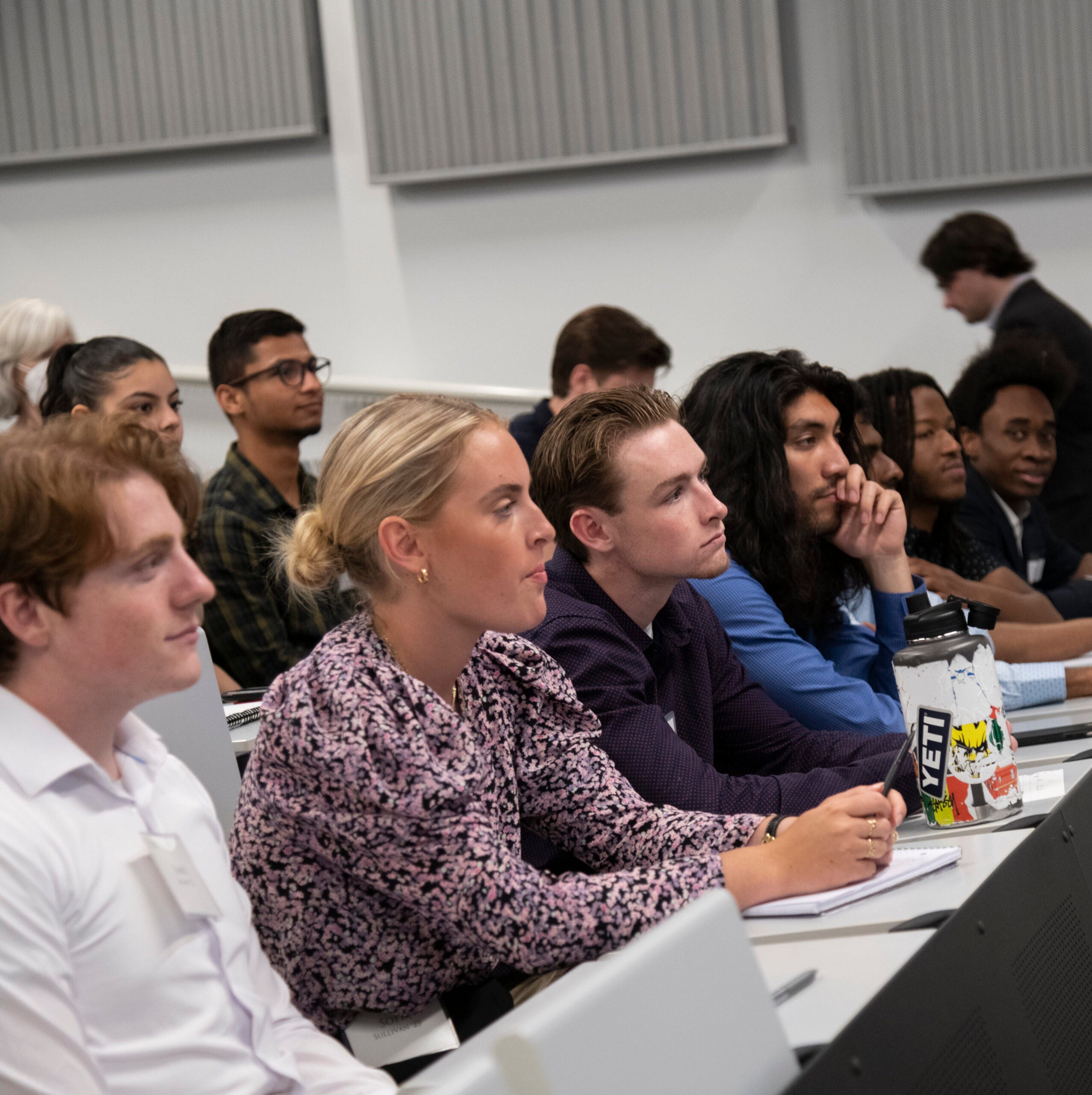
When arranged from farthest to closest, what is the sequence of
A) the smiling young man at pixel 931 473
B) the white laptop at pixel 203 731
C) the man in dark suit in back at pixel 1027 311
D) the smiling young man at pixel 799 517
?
the man in dark suit in back at pixel 1027 311
the smiling young man at pixel 931 473
the smiling young man at pixel 799 517
the white laptop at pixel 203 731

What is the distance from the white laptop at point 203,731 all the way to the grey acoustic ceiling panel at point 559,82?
3494mm

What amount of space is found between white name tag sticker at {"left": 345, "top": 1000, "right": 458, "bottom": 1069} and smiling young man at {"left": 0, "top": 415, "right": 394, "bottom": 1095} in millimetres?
166

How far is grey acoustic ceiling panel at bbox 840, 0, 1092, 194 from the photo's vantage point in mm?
4367

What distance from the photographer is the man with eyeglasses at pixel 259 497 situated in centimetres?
319

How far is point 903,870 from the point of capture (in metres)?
1.27

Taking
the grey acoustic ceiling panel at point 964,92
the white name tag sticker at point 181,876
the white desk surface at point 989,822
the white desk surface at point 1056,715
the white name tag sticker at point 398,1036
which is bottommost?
the white name tag sticker at point 398,1036

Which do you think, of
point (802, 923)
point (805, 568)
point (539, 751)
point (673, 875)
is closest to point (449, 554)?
point (539, 751)

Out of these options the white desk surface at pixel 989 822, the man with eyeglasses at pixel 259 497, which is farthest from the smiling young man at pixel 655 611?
the man with eyeglasses at pixel 259 497

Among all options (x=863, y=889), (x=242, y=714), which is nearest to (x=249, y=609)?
(x=242, y=714)

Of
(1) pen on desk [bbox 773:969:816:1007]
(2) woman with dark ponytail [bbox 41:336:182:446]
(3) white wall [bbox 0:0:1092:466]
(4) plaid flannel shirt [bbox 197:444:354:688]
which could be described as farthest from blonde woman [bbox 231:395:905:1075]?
(3) white wall [bbox 0:0:1092:466]

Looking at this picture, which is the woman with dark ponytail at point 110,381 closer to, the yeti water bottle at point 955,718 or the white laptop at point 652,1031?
the yeti water bottle at point 955,718

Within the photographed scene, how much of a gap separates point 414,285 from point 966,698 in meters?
4.05

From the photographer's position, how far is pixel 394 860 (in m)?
1.21

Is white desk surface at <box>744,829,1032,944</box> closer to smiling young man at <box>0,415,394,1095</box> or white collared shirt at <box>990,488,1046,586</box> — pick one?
smiling young man at <box>0,415,394,1095</box>
